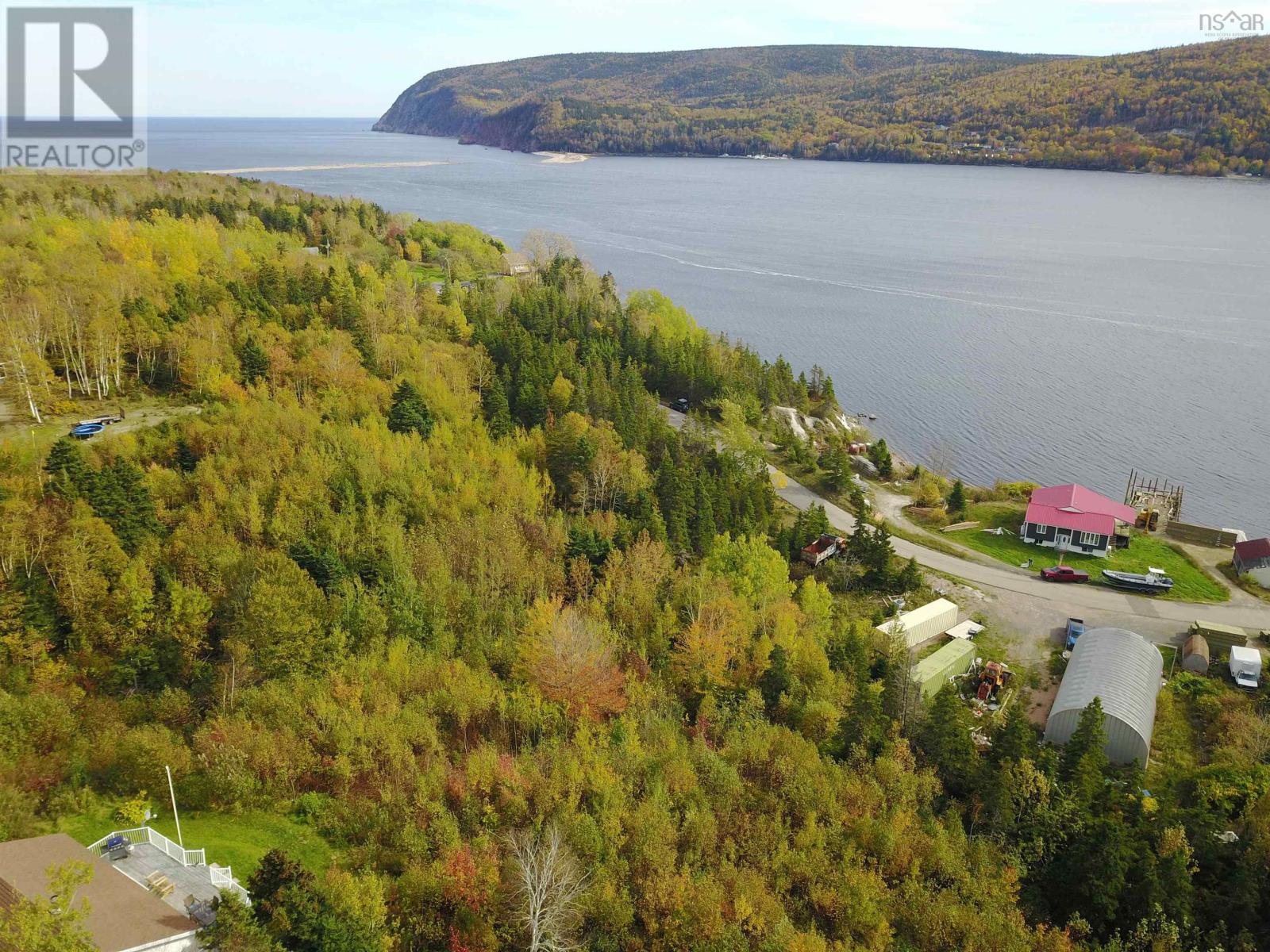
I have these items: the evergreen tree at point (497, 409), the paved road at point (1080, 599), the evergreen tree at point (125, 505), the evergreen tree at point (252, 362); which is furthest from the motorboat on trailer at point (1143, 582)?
the evergreen tree at point (252, 362)

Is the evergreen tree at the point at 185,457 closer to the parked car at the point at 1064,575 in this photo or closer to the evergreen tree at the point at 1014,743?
the evergreen tree at the point at 1014,743

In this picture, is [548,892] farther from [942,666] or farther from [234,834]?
[942,666]

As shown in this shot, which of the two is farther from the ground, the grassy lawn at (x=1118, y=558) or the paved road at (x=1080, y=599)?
the grassy lawn at (x=1118, y=558)

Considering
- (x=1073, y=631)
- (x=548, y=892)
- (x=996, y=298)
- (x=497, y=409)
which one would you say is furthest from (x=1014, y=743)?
(x=996, y=298)

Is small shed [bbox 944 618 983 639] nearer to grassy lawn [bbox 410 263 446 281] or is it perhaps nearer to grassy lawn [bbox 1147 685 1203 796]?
grassy lawn [bbox 1147 685 1203 796]

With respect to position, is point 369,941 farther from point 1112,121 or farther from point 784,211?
point 1112,121

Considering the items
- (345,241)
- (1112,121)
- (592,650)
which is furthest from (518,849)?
(1112,121)
